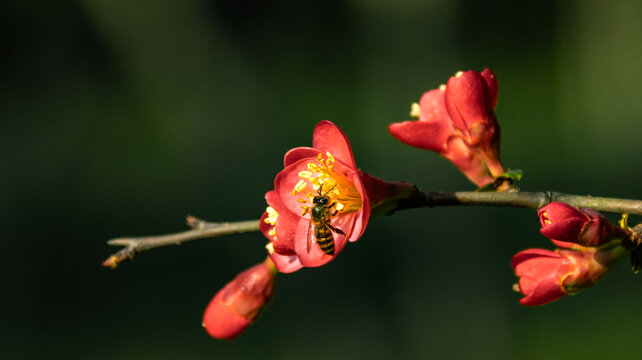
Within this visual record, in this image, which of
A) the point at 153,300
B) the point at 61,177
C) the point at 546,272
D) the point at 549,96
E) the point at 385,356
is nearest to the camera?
the point at 546,272

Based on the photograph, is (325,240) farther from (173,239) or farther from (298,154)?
(173,239)

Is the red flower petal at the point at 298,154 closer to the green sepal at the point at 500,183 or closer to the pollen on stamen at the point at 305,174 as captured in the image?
the pollen on stamen at the point at 305,174

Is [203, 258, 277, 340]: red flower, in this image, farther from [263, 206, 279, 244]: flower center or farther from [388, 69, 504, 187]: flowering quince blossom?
[388, 69, 504, 187]: flowering quince blossom

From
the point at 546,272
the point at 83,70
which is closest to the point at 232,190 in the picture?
the point at 83,70

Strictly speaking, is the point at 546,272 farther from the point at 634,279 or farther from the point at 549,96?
the point at 549,96


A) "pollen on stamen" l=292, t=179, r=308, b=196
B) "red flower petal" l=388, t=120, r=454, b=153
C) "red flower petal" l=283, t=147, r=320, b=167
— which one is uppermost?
"red flower petal" l=388, t=120, r=454, b=153

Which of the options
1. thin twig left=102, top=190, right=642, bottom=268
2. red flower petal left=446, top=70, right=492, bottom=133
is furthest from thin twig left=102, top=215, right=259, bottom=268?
red flower petal left=446, top=70, right=492, bottom=133
